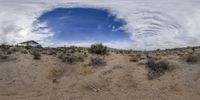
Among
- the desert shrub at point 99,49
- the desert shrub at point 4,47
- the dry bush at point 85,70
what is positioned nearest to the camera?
the dry bush at point 85,70

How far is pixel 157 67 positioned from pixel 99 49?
9.34m

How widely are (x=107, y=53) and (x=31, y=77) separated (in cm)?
1186

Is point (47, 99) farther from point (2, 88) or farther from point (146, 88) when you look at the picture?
point (146, 88)

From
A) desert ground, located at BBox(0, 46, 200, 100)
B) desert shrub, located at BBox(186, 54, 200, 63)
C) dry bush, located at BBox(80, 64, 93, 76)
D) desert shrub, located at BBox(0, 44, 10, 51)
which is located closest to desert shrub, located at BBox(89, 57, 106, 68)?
desert ground, located at BBox(0, 46, 200, 100)

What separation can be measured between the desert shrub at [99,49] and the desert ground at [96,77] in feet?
4.91

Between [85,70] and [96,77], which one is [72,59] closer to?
[85,70]

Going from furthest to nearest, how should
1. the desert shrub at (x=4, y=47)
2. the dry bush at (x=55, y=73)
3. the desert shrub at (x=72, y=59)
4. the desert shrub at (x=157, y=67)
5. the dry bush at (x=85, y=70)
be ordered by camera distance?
the desert shrub at (x=4, y=47) → the desert shrub at (x=72, y=59) → the dry bush at (x=85, y=70) → the desert shrub at (x=157, y=67) → the dry bush at (x=55, y=73)

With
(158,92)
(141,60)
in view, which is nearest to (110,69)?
(141,60)

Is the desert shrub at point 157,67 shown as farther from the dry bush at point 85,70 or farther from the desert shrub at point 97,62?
the dry bush at point 85,70

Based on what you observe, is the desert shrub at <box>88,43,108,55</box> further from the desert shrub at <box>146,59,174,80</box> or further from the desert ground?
the desert shrub at <box>146,59,174,80</box>

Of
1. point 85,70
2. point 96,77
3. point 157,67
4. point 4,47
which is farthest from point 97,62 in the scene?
point 4,47

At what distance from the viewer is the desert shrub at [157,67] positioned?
36719 mm

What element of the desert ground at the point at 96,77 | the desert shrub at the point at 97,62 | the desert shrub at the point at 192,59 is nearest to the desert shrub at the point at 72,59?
the desert ground at the point at 96,77

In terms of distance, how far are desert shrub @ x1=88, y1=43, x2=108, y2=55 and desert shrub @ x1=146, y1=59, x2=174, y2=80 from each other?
7240 millimetres
